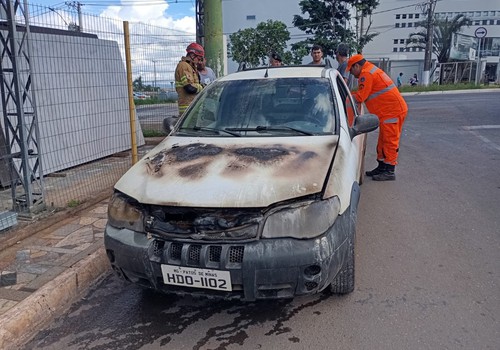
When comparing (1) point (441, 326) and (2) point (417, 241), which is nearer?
(1) point (441, 326)

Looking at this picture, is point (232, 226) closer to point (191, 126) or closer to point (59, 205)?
point (191, 126)

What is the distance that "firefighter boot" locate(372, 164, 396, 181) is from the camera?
257 inches

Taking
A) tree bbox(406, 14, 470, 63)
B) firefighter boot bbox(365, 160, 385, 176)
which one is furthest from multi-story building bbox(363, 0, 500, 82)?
firefighter boot bbox(365, 160, 385, 176)

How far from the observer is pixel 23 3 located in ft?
15.3

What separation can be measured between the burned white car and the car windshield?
266mm

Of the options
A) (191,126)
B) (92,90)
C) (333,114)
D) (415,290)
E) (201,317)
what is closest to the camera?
(201,317)

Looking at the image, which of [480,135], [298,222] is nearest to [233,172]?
[298,222]

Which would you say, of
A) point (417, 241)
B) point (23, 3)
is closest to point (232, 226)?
point (417, 241)

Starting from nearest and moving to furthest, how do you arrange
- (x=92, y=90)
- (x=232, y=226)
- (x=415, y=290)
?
(x=232, y=226), (x=415, y=290), (x=92, y=90)

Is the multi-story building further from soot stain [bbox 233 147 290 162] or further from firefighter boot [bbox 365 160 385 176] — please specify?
soot stain [bbox 233 147 290 162]

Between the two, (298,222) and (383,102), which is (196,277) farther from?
(383,102)

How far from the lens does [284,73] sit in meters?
4.39

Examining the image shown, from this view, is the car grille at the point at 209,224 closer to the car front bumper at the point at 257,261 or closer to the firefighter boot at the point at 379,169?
the car front bumper at the point at 257,261

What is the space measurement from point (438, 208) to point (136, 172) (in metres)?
3.71
